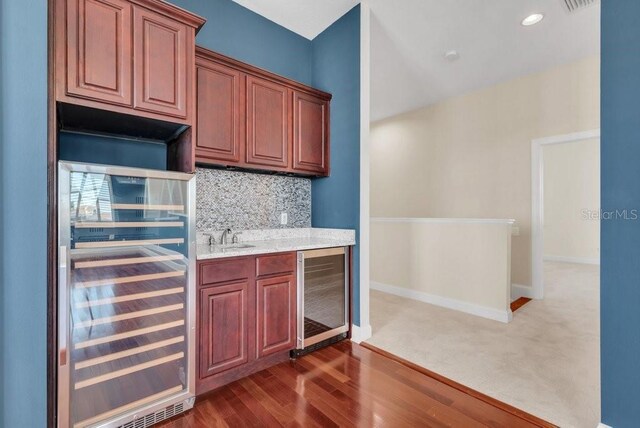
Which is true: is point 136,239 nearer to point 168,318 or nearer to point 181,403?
point 168,318

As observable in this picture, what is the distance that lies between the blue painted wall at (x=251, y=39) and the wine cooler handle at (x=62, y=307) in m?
2.08

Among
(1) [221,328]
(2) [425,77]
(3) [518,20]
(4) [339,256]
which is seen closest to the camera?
(1) [221,328]

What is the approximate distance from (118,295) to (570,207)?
894 centimetres

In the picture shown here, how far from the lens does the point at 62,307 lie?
1438 millimetres

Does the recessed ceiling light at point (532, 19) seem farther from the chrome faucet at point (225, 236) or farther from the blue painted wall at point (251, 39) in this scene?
the chrome faucet at point (225, 236)

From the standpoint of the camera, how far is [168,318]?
1773mm

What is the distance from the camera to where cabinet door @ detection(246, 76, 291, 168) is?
2.54 metres

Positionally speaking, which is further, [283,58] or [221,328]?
[283,58]

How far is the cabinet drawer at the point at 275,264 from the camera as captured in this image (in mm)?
2203

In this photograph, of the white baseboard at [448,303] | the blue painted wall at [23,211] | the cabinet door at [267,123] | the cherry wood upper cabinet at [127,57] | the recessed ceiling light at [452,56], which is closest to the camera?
the blue painted wall at [23,211]

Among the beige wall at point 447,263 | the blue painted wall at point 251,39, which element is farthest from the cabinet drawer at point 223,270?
the beige wall at point 447,263

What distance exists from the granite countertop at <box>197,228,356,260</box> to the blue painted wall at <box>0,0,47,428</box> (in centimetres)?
78
